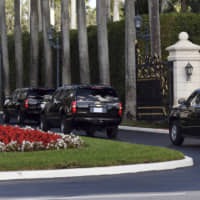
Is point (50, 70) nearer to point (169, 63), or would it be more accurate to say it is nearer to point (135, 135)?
point (169, 63)

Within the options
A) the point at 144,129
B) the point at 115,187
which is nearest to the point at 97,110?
the point at 144,129

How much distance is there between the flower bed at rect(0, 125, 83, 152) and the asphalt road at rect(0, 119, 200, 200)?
3.35 meters

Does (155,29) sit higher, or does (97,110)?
(155,29)

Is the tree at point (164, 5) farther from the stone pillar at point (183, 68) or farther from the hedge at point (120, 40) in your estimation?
the stone pillar at point (183, 68)

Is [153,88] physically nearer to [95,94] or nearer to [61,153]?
[95,94]

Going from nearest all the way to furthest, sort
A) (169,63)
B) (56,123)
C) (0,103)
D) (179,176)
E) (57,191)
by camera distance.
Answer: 1. (57,191)
2. (179,176)
3. (56,123)
4. (169,63)
5. (0,103)

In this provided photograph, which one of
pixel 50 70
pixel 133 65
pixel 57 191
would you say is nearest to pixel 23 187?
pixel 57 191

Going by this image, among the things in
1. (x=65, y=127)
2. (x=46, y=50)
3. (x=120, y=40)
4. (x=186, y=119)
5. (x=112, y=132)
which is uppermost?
(x=120, y=40)

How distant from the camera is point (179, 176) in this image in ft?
44.0

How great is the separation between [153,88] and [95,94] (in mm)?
9966

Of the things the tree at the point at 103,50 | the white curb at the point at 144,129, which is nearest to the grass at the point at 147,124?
the white curb at the point at 144,129

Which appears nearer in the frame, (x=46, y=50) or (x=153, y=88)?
(x=153, y=88)

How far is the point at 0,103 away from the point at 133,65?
28250 millimetres

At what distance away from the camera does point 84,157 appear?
15023mm
